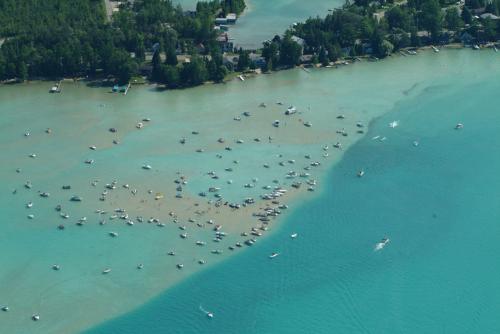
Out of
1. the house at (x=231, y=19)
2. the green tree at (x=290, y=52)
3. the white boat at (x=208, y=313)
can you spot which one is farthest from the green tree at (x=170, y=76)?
the white boat at (x=208, y=313)

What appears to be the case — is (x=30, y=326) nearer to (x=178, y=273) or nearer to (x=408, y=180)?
(x=178, y=273)

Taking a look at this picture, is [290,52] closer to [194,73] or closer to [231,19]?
[194,73]

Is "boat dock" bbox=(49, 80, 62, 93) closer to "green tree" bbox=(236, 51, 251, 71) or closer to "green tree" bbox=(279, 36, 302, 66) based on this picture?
"green tree" bbox=(236, 51, 251, 71)

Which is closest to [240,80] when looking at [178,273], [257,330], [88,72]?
[88,72]

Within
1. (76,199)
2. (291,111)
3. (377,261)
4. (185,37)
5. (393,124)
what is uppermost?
(185,37)

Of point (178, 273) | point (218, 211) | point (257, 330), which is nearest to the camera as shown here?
point (257, 330)

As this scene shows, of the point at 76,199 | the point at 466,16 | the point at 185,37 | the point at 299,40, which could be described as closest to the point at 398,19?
the point at 466,16
